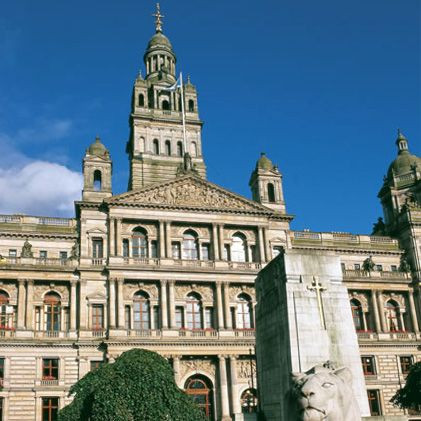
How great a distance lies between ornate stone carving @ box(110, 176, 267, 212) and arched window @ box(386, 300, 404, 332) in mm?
14592

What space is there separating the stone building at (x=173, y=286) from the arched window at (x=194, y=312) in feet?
0.31

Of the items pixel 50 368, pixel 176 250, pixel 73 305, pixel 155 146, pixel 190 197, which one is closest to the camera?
pixel 50 368

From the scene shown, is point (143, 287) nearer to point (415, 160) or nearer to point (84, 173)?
point (84, 173)

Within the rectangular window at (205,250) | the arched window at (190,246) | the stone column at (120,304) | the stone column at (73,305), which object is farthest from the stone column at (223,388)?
the stone column at (73,305)

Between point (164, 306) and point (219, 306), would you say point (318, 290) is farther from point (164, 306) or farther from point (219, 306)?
point (219, 306)

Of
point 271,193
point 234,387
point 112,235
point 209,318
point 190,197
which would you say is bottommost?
point 234,387

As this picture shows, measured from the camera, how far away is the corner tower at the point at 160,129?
2141 inches

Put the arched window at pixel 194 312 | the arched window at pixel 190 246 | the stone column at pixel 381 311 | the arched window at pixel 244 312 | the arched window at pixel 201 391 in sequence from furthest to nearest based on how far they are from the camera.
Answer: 1. the stone column at pixel 381 311
2. the arched window at pixel 190 246
3. the arched window at pixel 244 312
4. the arched window at pixel 194 312
5. the arched window at pixel 201 391

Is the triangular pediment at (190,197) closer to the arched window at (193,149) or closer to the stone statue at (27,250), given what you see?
the stone statue at (27,250)

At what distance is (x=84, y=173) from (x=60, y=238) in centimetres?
A: 576

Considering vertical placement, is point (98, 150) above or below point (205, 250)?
above

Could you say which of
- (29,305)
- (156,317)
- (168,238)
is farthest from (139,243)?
(29,305)

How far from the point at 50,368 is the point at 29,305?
4.87 m

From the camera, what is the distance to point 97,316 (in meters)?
42.7
